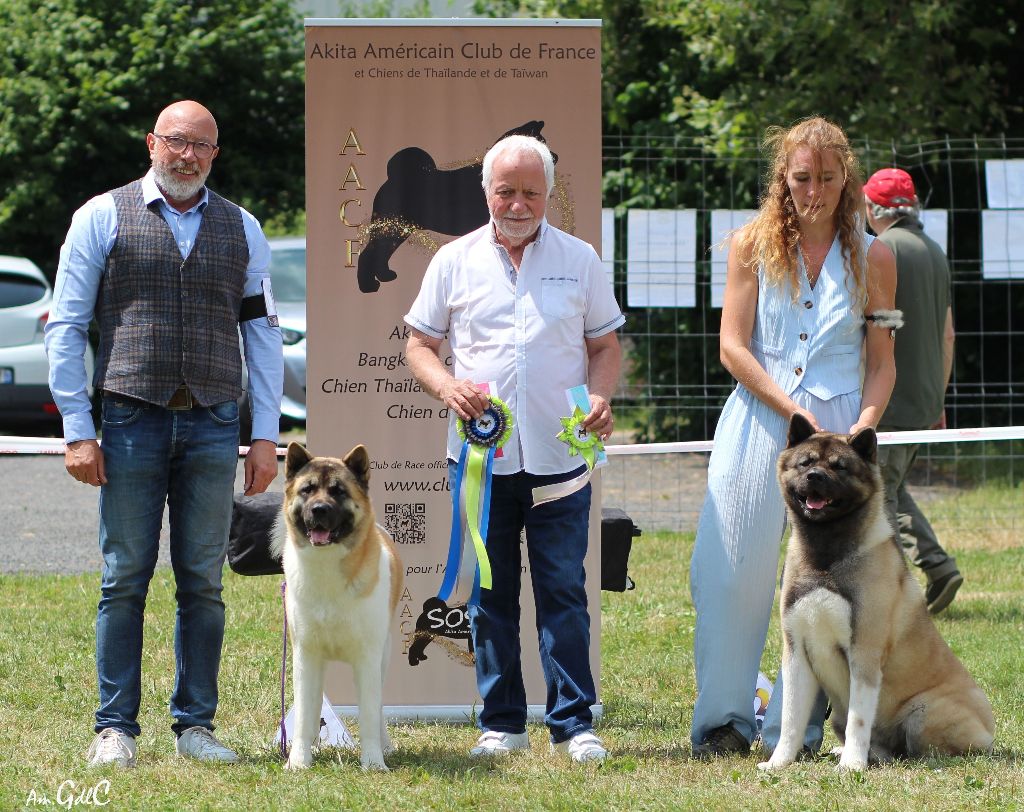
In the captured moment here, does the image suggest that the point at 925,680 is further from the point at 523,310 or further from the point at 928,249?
the point at 928,249

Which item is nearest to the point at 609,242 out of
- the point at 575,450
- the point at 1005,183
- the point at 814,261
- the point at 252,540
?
the point at 1005,183

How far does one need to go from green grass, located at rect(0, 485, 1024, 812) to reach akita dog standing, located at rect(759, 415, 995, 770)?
0.12m

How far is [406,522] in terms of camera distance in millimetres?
5387

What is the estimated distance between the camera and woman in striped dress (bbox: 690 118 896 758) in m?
4.54

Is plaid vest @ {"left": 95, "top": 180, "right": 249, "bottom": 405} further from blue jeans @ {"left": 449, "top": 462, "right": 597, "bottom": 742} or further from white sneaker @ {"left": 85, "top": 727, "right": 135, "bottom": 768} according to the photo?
white sneaker @ {"left": 85, "top": 727, "right": 135, "bottom": 768}

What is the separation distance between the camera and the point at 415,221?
5262 mm

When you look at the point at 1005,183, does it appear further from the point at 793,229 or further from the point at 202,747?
the point at 202,747

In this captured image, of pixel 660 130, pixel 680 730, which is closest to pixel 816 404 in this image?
pixel 680 730

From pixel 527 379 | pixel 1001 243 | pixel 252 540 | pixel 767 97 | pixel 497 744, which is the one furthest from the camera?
pixel 767 97

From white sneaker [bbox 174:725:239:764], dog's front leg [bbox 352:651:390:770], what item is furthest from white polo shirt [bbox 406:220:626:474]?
white sneaker [bbox 174:725:239:764]

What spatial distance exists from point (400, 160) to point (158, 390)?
4.63 feet

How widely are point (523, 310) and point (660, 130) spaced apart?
29.4 feet

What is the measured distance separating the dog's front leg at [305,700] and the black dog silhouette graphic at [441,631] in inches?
37.0

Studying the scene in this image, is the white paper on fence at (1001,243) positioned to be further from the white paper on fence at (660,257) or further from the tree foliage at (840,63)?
the white paper on fence at (660,257)
